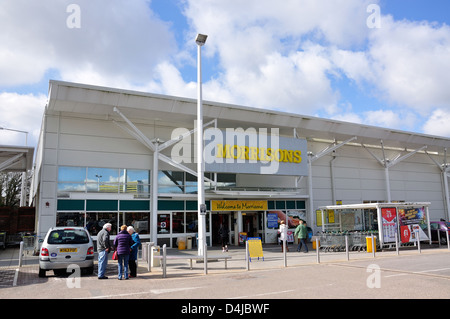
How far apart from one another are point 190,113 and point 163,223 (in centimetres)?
644

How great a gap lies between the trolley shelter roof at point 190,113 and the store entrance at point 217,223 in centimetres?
565

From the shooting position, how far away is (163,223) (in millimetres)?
21578

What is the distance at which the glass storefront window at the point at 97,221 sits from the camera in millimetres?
19828

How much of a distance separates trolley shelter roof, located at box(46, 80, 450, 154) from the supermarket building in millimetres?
56

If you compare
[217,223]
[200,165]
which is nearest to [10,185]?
[217,223]

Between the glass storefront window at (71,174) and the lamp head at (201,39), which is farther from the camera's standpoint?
the glass storefront window at (71,174)

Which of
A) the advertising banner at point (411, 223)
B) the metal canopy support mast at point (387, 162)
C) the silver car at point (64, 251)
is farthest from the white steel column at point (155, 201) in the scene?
the metal canopy support mast at point (387, 162)

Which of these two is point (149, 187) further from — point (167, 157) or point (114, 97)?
point (114, 97)

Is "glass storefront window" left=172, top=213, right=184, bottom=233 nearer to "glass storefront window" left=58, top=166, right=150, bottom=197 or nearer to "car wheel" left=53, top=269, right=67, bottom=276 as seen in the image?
"glass storefront window" left=58, top=166, right=150, bottom=197

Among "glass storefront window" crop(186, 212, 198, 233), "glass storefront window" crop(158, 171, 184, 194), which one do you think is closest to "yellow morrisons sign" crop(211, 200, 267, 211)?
"glass storefront window" crop(186, 212, 198, 233)

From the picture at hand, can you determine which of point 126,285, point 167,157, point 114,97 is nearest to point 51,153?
point 114,97

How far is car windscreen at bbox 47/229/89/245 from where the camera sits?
11.5 metres

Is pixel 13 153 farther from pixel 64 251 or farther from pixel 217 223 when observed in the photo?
pixel 217 223

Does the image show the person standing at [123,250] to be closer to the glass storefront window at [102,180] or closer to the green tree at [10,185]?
the glass storefront window at [102,180]
